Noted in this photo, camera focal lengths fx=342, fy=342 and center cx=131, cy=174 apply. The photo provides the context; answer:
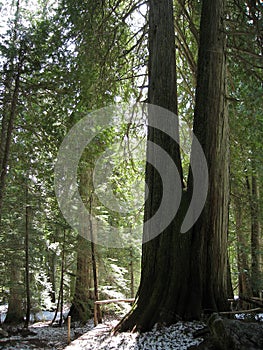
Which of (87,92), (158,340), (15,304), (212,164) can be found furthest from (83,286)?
(212,164)

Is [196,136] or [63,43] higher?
[63,43]

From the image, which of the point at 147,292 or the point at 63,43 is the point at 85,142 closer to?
the point at 63,43

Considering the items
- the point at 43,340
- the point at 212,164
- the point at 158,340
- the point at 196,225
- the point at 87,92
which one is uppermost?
the point at 87,92

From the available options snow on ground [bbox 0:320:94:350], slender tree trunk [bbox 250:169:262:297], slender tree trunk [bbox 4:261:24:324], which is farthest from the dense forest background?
snow on ground [bbox 0:320:94:350]

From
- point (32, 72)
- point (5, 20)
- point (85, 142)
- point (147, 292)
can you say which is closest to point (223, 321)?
point (147, 292)

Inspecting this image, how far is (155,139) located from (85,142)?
216 centimetres

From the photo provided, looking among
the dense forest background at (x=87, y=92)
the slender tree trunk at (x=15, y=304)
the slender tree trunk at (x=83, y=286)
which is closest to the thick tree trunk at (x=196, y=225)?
the dense forest background at (x=87, y=92)

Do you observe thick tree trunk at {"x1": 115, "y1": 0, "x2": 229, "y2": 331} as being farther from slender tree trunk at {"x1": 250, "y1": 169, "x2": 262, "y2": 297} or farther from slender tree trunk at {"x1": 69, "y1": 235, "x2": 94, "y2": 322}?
slender tree trunk at {"x1": 69, "y1": 235, "x2": 94, "y2": 322}

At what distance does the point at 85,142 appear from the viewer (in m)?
6.85

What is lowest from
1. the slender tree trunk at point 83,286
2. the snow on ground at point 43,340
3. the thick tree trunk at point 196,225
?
the snow on ground at point 43,340

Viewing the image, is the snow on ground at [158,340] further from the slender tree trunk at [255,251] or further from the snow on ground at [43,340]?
the slender tree trunk at [255,251]

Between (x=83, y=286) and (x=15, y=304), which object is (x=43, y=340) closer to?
(x=83, y=286)

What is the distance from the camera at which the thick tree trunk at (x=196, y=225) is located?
4391 mm

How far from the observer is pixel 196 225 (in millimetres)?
4613
